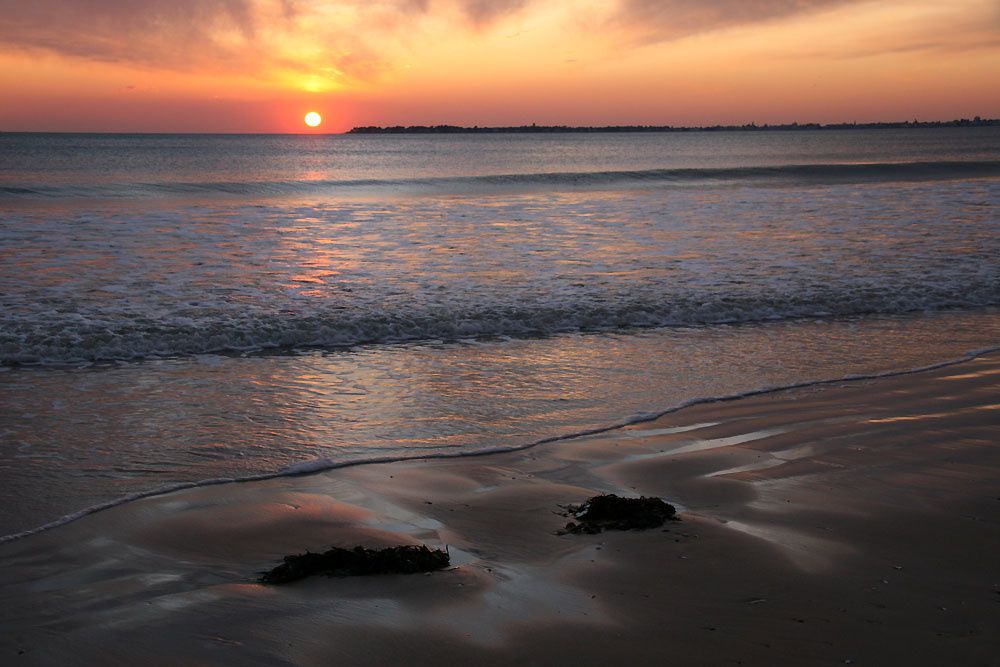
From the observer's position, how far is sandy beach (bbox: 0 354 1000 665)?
282cm

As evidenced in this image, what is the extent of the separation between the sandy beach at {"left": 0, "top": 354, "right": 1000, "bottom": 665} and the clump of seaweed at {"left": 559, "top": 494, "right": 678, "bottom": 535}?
0.07m

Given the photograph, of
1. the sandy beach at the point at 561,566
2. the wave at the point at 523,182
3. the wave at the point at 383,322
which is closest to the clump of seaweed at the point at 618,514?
the sandy beach at the point at 561,566

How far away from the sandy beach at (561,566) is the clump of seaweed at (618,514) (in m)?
0.07

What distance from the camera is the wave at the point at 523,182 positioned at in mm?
31234

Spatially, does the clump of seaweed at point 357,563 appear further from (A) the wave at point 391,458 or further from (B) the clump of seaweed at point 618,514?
(A) the wave at point 391,458

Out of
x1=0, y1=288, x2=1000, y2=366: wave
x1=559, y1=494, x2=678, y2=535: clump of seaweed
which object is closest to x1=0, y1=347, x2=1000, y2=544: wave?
x1=559, y1=494, x2=678, y2=535: clump of seaweed

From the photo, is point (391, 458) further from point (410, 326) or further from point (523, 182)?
point (523, 182)

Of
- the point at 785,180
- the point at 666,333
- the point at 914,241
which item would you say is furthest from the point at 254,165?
the point at 666,333

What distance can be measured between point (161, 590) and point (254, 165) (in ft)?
173

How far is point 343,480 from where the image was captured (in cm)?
462

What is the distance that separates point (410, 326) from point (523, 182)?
29.3 m

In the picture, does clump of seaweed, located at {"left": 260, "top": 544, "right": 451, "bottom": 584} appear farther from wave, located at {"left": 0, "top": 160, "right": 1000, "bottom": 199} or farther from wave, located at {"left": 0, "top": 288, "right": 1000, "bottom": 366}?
wave, located at {"left": 0, "top": 160, "right": 1000, "bottom": 199}

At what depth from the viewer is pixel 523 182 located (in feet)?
123

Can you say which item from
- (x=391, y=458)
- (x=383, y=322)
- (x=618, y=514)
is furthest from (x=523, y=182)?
(x=618, y=514)
